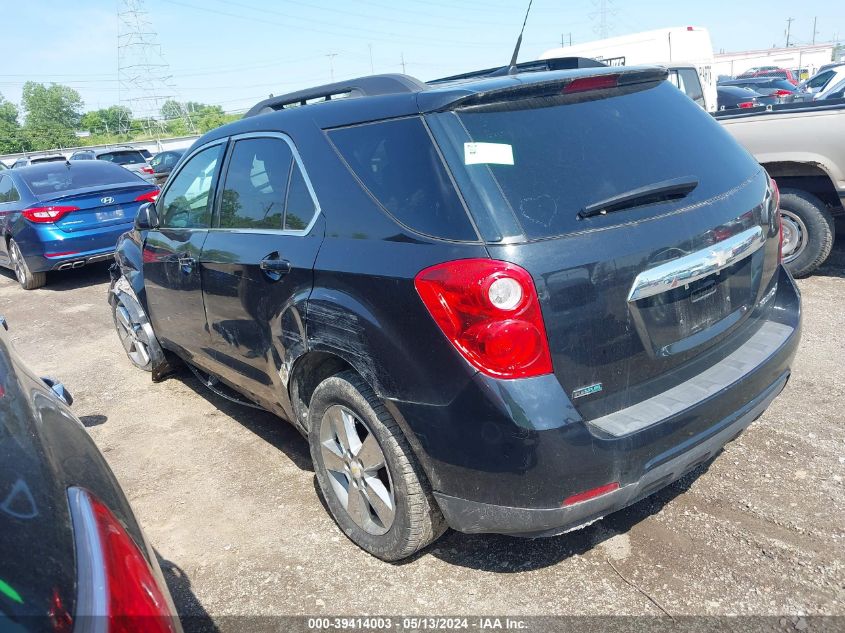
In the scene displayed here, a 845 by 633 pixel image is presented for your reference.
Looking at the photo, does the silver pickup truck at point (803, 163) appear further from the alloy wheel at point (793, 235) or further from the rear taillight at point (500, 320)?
the rear taillight at point (500, 320)

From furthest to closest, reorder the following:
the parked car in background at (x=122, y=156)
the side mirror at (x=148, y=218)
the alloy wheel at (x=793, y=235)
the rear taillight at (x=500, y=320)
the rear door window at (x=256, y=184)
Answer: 1. the parked car in background at (x=122, y=156)
2. the alloy wheel at (x=793, y=235)
3. the side mirror at (x=148, y=218)
4. the rear door window at (x=256, y=184)
5. the rear taillight at (x=500, y=320)

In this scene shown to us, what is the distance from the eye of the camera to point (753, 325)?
2725mm

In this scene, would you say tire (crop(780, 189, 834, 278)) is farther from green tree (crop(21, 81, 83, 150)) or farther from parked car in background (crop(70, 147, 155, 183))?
green tree (crop(21, 81, 83, 150))

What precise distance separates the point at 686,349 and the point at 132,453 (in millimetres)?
3288

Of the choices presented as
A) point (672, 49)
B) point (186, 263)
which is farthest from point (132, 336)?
point (672, 49)

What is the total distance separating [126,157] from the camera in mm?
22391

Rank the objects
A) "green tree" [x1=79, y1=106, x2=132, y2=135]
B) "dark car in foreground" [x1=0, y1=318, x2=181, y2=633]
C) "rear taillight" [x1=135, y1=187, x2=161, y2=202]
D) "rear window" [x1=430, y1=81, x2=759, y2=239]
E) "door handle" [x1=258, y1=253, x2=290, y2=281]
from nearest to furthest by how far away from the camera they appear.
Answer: "dark car in foreground" [x1=0, y1=318, x2=181, y2=633], "rear window" [x1=430, y1=81, x2=759, y2=239], "door handle" [x1=258, y1=253, x2=290, y2=281], "rear taillight" [x1=135, y1=187, x2=161, y2=202], "green tree" [x1=79, y1=106, x2=132, y2=135]

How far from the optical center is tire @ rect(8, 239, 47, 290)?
8.77 metres

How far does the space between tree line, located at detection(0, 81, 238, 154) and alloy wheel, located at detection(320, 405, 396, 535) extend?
2509 inches

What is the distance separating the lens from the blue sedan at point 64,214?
27.3 feet

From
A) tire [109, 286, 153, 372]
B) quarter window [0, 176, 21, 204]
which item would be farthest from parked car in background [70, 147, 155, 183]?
tire [109, 286, 153, 372]

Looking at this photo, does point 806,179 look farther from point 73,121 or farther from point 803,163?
point 73,121

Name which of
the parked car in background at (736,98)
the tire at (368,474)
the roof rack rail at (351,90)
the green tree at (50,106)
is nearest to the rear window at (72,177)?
the roof rack rail at (351,90)

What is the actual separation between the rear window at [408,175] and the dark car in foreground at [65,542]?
1.26m
